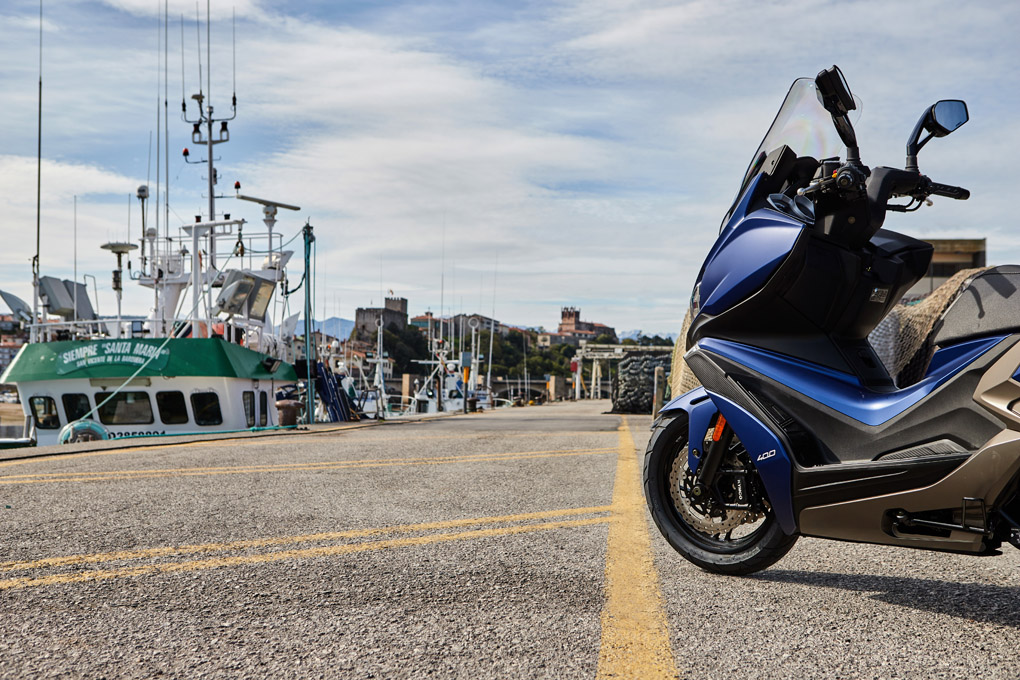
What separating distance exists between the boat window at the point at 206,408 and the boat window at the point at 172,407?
0.22 metres

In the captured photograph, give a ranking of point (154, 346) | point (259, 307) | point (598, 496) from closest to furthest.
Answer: point (598, 496) → point (154, 346) → point (259, 307)

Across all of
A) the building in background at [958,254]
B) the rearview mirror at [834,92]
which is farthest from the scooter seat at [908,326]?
the building in background at [958,254]

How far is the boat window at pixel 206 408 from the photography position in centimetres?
1723

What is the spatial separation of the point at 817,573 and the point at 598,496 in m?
2.05

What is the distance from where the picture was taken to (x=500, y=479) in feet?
18.9

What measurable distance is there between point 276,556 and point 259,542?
0.30m

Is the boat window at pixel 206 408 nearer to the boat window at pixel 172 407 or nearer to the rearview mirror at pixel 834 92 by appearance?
the boat window at pixel 172 407

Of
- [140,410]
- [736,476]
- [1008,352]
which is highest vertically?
[1008,352]

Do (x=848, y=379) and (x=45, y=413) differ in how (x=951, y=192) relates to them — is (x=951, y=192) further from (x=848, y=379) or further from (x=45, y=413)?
(x=45, y=413)

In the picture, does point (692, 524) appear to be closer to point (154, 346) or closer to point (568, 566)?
point (568, 566)

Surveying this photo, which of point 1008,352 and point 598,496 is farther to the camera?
point 598,496

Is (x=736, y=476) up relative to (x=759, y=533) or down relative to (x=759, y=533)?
up

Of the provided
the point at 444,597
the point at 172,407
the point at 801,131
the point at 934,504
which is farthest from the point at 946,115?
the point at 172,407

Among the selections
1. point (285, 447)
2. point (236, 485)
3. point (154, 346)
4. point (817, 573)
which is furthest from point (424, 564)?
point (154, 346)
